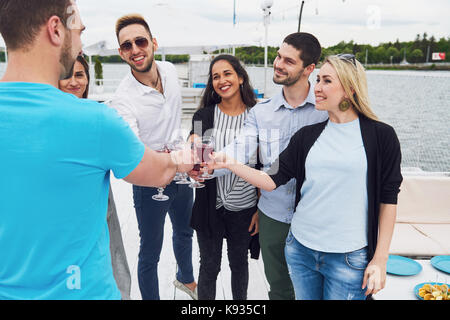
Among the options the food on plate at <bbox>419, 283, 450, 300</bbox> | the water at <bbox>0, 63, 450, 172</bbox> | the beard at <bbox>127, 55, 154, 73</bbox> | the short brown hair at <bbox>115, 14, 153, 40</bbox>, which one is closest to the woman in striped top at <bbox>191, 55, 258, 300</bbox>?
the beard at <bbox>127, 55, 154, 73</bbox>

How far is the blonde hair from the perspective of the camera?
1.61 m

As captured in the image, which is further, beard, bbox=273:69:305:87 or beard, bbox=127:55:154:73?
beard, bbox=127:55:154:73

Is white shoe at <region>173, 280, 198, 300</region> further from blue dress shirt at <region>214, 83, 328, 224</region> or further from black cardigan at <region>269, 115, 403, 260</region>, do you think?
black cardigan at <region>269, 115, 403, 260</region>

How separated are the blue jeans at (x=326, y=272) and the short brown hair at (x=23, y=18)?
1387mm

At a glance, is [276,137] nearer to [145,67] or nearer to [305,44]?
[305,44]

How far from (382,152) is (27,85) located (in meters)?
1.39

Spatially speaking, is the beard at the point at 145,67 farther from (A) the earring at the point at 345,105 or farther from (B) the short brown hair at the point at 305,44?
(A) the earring at the point at 345,105

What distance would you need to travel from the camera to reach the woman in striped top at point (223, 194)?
2137 mm

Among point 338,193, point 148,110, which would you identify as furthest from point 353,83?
point 148,110

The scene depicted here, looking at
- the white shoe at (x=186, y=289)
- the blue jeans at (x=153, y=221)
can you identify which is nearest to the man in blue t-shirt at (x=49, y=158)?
the blue jeans at (x=153, y=221)

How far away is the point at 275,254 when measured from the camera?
2.05 metres

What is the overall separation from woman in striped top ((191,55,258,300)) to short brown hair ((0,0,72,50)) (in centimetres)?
120

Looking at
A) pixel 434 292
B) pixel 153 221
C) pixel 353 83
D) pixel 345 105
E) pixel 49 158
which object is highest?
pixel 353 83

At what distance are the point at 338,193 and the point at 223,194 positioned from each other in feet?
2.57
